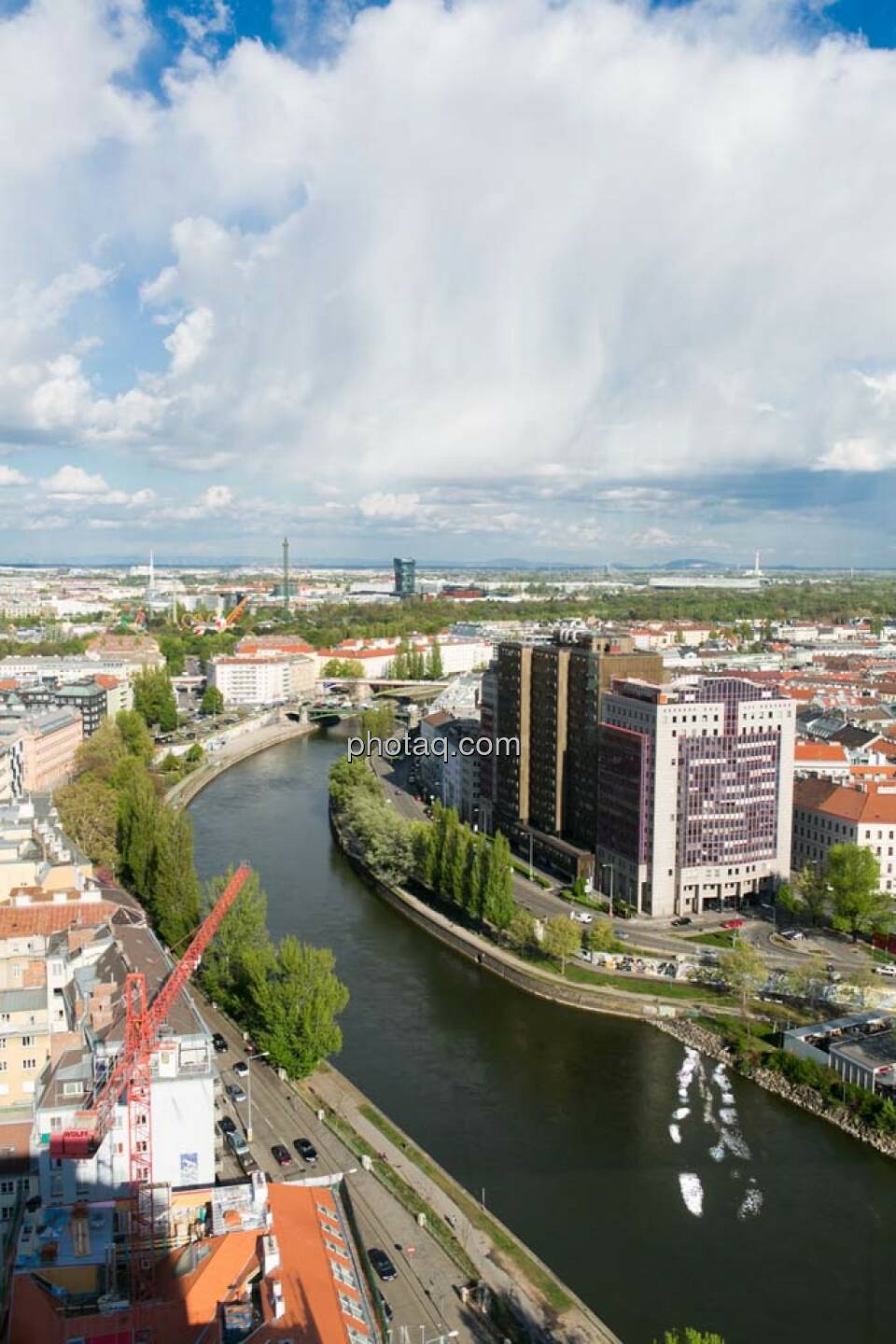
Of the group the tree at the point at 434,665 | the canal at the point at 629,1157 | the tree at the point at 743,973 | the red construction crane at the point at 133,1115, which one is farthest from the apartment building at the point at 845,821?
the tree at the point at 434,665

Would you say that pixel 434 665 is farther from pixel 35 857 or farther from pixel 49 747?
pixel 35 857

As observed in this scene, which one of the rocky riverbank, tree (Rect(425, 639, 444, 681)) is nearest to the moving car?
the rocky riverbank

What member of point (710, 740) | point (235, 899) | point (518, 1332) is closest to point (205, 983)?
point (235, 899)

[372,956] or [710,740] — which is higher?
[710,740]

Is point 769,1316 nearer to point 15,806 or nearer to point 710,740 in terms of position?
point 710,740

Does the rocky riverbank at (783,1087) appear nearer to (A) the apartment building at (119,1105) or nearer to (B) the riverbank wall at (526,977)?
(B) the riverbank wall at (526,977)

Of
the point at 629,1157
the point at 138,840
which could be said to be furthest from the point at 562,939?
the point at 138,840
